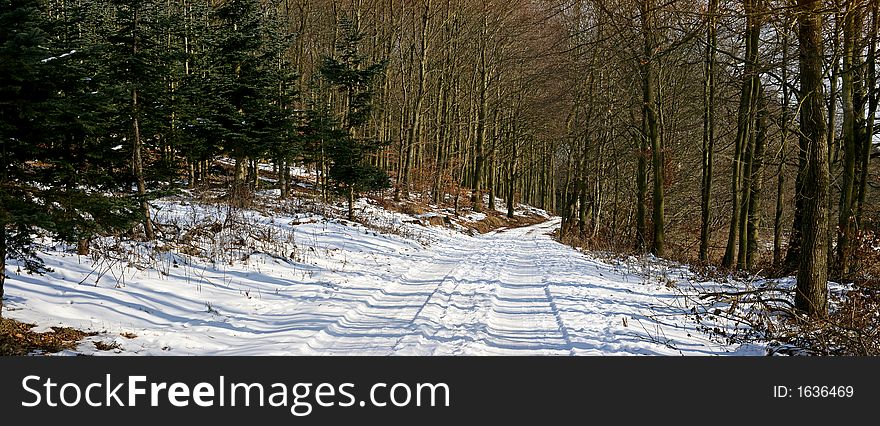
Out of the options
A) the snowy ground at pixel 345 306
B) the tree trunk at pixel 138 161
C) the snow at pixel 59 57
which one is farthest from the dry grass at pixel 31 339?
the tree trunk at pixel 138 161

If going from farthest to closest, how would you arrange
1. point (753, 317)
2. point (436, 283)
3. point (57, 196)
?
1. point (436, 283)
2. point (753, 317)
3. point (57, 196)

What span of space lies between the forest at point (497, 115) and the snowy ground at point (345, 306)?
890 mm

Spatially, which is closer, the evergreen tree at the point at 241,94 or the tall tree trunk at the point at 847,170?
the tall tree trunk at the point at 847,170

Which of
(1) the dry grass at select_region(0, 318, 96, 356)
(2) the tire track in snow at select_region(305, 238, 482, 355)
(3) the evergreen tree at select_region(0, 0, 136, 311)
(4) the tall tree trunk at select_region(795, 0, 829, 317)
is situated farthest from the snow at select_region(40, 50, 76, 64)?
(4) the tall tree trunk at select_region(795, 0, 829, 317)

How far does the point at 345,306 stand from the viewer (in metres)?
7.68

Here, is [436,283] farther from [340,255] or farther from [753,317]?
[753,317]

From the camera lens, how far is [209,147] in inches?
746

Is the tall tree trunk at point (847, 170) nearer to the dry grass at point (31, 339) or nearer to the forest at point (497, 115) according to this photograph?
the forest at point (497, 115)

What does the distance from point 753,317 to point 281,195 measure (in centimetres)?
1633

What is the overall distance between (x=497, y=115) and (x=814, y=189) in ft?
96.1

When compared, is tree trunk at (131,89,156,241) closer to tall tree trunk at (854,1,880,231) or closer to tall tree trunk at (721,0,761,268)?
tall tree trunk at (721,0,761,268)

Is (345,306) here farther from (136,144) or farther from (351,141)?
(351,141)

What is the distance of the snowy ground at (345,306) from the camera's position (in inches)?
225

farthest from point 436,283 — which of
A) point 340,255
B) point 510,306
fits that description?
point 340,255
